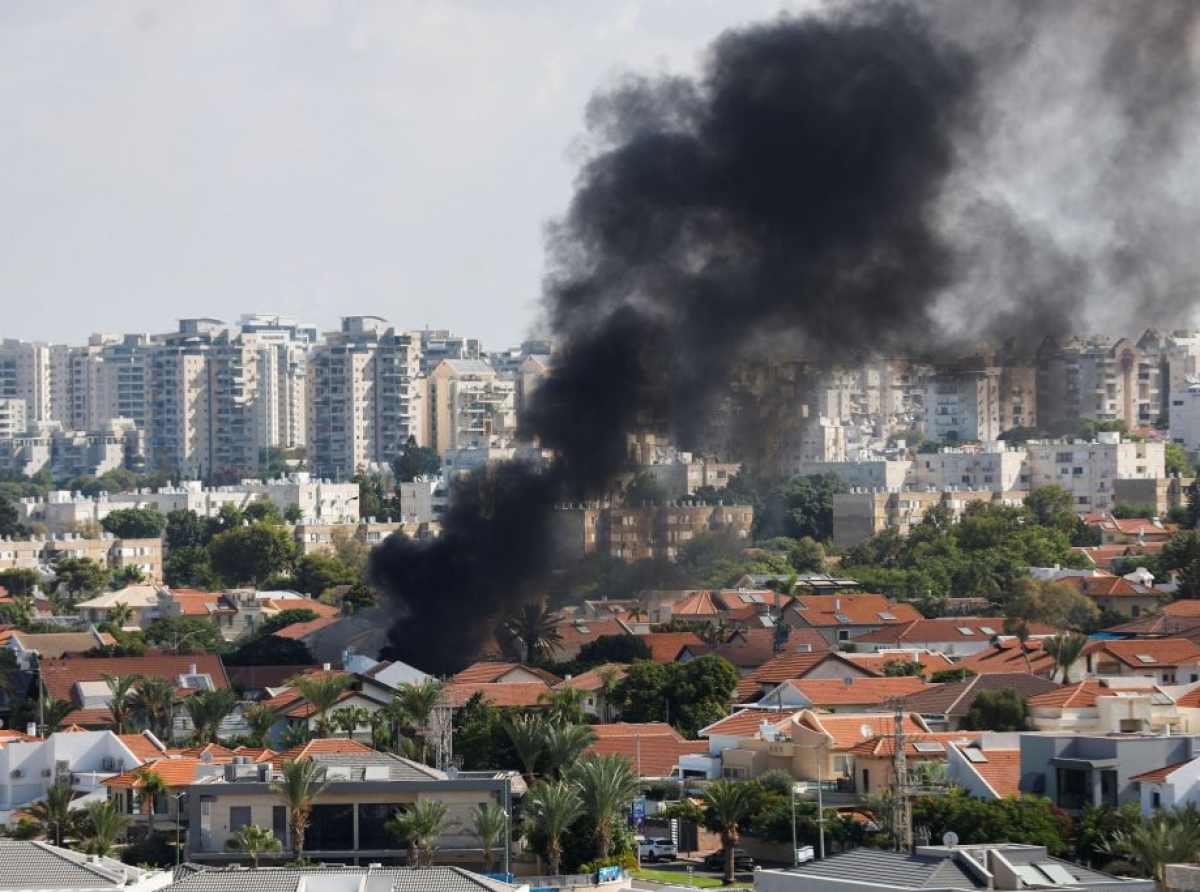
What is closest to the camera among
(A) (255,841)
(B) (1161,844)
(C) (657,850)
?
(B) (1161,844)

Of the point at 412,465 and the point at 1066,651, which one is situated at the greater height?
the point at 412,465

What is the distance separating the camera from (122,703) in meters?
67.4

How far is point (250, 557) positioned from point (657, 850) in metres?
84.2

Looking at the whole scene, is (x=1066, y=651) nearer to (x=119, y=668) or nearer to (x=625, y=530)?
(x=625, y=530)

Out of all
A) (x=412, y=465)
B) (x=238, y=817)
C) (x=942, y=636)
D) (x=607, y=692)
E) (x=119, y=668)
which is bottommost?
(x=238, y=817)

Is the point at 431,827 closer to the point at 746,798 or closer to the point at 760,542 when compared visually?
the point at 746,798

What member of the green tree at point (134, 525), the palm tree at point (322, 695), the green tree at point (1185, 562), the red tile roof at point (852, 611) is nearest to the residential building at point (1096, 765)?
the palm tree at point (322, 695)

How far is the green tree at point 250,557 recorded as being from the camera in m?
133

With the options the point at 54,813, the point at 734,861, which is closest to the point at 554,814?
the point at 734,861

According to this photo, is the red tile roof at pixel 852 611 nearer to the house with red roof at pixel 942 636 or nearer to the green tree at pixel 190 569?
the house with red roof at pixel 942 636

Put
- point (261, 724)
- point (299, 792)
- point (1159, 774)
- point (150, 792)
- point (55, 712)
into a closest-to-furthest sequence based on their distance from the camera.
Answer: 1. point (299, 792)
2. point (1159, 774)
3. point (150, 792)
4. point (261, 724)
5. point (55, 712)

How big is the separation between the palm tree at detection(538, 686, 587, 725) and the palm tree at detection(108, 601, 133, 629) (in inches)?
1780

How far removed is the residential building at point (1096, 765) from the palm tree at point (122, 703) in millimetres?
23570

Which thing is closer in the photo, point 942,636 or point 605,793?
point 605,793
